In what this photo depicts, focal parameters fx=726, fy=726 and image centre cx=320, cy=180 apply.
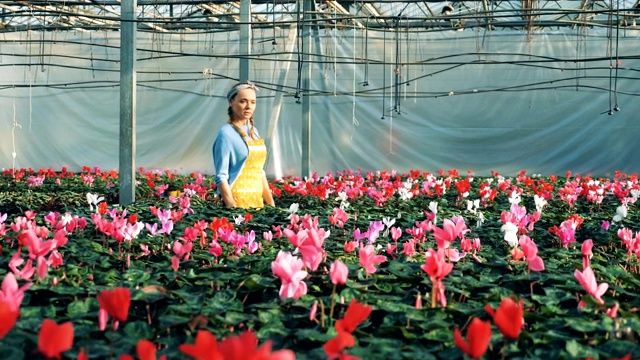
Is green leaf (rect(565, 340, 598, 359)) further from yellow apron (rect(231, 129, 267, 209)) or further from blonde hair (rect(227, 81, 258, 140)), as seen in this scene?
yellow apron (rect(231, 129, 267, 209))

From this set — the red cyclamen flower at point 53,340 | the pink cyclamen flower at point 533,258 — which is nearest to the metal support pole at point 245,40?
the pink cyclamen flower at point 533,258

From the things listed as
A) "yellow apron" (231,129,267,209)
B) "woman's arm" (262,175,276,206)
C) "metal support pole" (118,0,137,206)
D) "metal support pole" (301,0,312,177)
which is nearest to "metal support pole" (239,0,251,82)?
"metal support pole" (301,0,312,177)

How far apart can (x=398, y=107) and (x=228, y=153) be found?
11.5 metres

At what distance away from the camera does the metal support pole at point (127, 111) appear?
7.25 meters

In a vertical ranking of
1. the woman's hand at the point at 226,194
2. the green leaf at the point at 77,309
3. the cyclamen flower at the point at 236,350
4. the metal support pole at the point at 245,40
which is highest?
the metal support pole at the point at 245,40

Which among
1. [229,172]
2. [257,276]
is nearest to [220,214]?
[229,172]

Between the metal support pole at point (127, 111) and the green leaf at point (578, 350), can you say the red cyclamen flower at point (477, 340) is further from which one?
the metal support pole at point (127, 111)

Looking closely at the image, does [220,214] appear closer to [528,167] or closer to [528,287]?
[528,287]

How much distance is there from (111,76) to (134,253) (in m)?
17.5

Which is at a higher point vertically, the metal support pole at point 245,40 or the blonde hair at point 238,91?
the metal support pole at point 245,40

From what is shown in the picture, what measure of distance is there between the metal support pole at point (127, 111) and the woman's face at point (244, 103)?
97.7 inches

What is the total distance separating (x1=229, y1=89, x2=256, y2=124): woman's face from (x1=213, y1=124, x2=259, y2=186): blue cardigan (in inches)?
5.9

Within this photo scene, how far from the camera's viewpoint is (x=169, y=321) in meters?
1.85

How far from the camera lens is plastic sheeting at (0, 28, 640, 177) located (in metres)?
17.1
